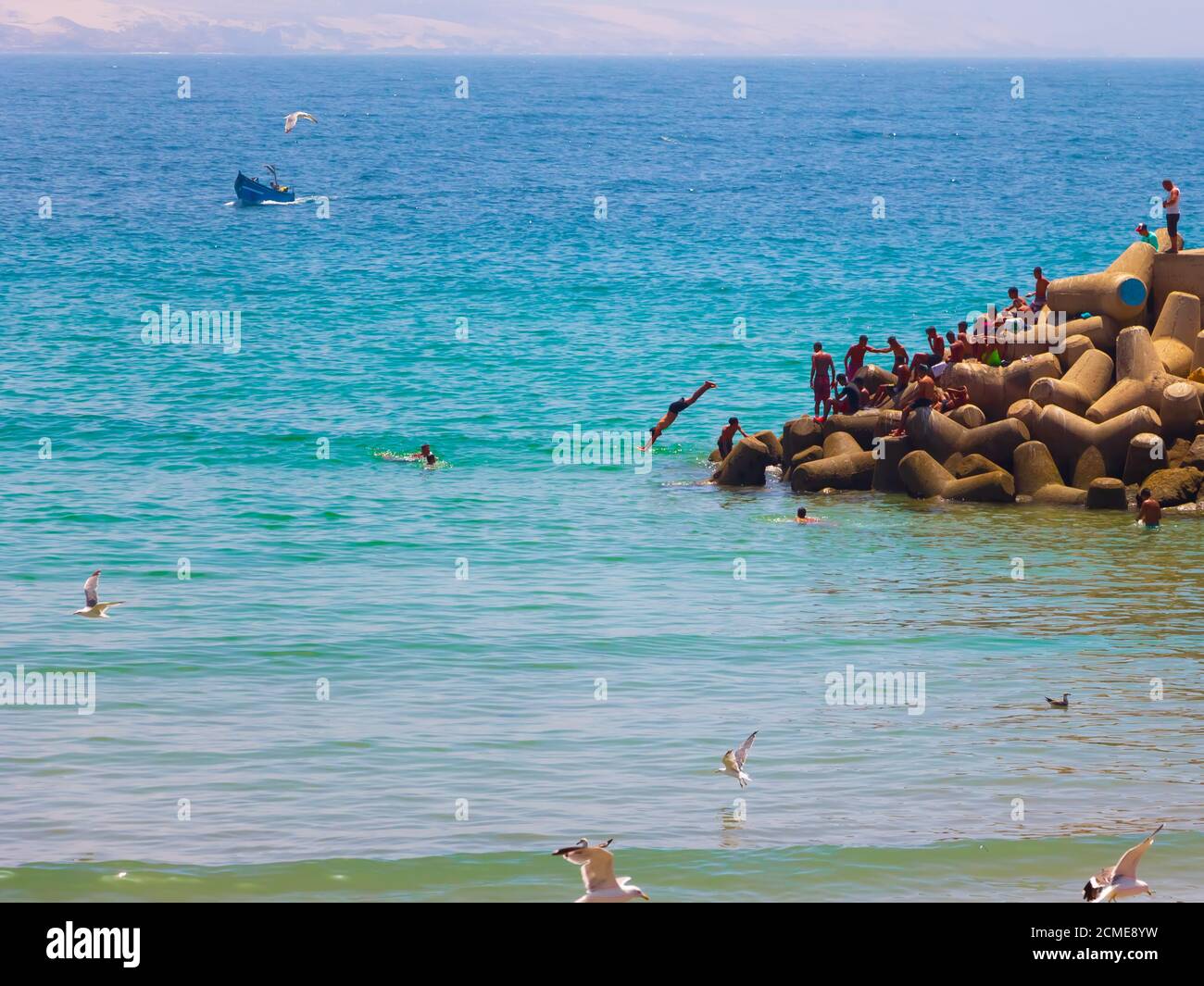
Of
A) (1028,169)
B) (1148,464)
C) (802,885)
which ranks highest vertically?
(1028,169)

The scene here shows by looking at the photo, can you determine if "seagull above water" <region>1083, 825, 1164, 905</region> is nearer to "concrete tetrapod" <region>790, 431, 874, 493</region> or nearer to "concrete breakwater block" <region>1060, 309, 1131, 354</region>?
"concrete tetrapod" <region>790, 431, 874, 493</region>

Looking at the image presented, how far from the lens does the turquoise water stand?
17.3 m

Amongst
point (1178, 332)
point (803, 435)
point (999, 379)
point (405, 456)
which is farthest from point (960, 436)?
point (405, 456)

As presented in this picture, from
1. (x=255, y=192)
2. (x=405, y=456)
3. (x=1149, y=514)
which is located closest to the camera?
(x=1149, y=514)

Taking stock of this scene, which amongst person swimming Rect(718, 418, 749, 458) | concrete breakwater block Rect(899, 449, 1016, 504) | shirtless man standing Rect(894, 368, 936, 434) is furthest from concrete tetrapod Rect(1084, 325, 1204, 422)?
person swimming Rect(718, 418, 749, 458)

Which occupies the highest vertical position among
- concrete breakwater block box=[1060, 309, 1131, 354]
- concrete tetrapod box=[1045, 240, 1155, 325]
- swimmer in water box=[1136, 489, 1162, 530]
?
concrete tetrapod box=[1045, 240, 1155, 325]

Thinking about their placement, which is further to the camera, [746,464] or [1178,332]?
[746,464]

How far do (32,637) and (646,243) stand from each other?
186 feet

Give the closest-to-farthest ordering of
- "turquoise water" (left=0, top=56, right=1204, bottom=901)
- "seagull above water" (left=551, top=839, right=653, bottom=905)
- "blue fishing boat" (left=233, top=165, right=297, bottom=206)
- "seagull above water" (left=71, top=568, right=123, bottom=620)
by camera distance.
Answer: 1. "seagull above water" (left=551, top=839, right=653, bottom=905)
2. "turquoise water" (left=0, top=56, right=1204, bottom=901)
3. "seagull above water" (left=71, top=568, right=123, bottom=620)
4. "blue fishing boat" (left=233, top=165, right=297, bottom=206)

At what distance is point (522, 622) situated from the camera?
84.5 feet

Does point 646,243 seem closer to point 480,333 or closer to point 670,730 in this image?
point 480,333

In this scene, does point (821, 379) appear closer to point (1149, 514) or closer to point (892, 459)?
point (892, 459)

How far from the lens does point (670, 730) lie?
20.6 meters

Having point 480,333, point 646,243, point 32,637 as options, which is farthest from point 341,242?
point 32,637
